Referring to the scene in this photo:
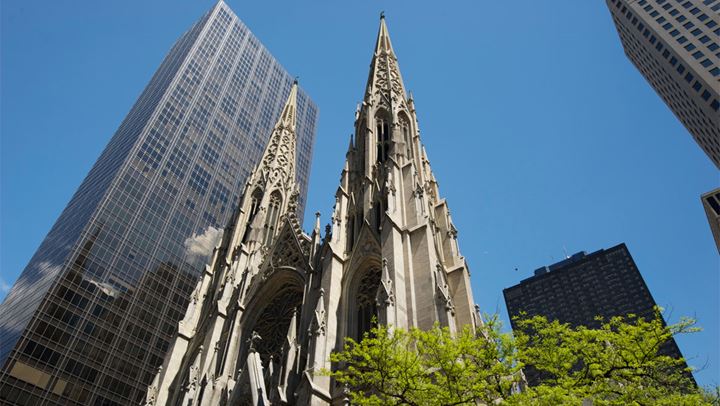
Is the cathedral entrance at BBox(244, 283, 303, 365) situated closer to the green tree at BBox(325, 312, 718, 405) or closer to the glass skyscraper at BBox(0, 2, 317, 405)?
the green tree at BBox(325, 312, 718, 405)

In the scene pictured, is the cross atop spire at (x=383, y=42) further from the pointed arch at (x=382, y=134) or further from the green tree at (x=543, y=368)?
the green tree at (x=543, y=368)

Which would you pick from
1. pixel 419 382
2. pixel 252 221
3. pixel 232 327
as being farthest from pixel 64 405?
pixel 419 382

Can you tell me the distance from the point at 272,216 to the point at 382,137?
38.2ft

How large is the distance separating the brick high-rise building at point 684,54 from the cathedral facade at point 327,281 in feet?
102

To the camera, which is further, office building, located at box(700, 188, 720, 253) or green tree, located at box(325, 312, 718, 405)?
office building, located at box(700, 188, 720, 253)

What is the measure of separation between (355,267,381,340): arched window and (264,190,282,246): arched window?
13318mm

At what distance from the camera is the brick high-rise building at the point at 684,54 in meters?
44.2

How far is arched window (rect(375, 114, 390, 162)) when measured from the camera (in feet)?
99.4

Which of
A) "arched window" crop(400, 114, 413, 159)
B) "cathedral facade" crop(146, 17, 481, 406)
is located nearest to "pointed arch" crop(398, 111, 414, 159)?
"arched window" crop(400, 114, 413, 159)

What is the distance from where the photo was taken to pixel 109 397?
33438mm

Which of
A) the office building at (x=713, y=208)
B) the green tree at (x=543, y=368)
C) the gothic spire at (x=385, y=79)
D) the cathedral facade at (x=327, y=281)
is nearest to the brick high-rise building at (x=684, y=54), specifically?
the office building at (x=713, y=208)

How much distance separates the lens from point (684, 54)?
4628cm

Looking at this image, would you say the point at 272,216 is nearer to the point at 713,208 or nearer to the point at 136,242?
the point at 136,242

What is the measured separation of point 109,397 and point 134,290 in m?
9.02
